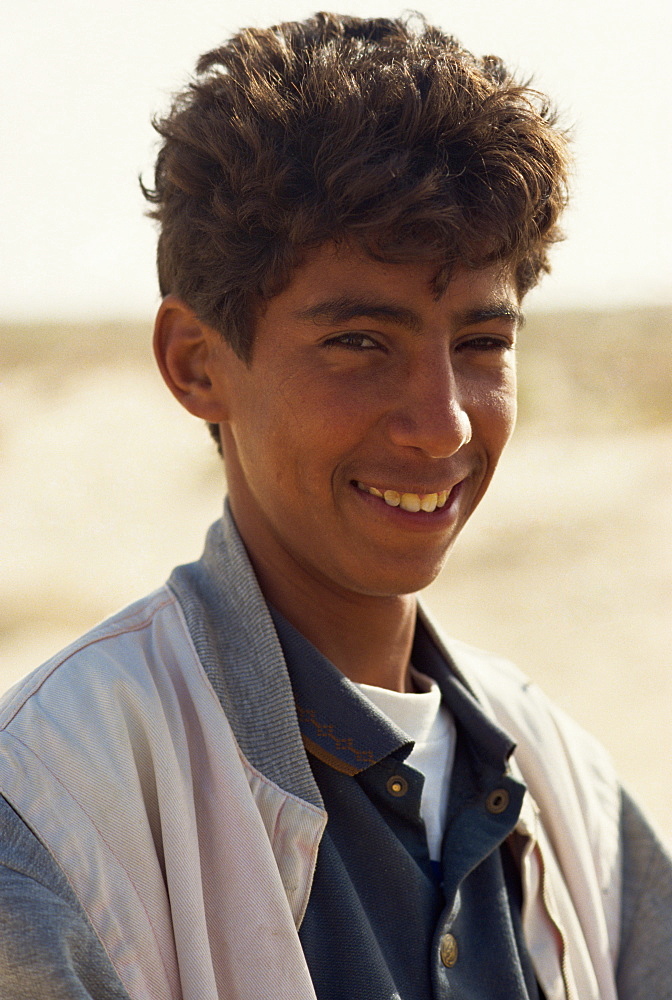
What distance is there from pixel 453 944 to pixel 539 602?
10108 millimetres

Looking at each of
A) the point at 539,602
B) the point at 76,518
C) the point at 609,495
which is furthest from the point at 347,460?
the point at 609,495

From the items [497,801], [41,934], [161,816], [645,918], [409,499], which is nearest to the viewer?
[41,934]

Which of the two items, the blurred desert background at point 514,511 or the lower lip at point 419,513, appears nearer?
the lower lip at point 419,513

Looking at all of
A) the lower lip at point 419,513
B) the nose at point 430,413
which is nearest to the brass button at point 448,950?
the lower lip at point 419,513

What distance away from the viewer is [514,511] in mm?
15109

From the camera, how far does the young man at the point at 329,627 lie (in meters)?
1.56

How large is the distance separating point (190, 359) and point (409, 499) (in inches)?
19.7

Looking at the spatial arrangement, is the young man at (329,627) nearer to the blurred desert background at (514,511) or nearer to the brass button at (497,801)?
the brass button at (497,801)

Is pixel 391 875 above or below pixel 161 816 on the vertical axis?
below

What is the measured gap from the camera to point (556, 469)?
699 inches

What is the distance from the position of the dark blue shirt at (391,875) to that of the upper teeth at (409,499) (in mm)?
280

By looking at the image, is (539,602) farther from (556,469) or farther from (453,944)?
(453,944)

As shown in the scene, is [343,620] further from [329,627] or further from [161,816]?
[161,816]

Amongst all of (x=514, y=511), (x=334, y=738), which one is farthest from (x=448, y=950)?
(x=514, y=511)
